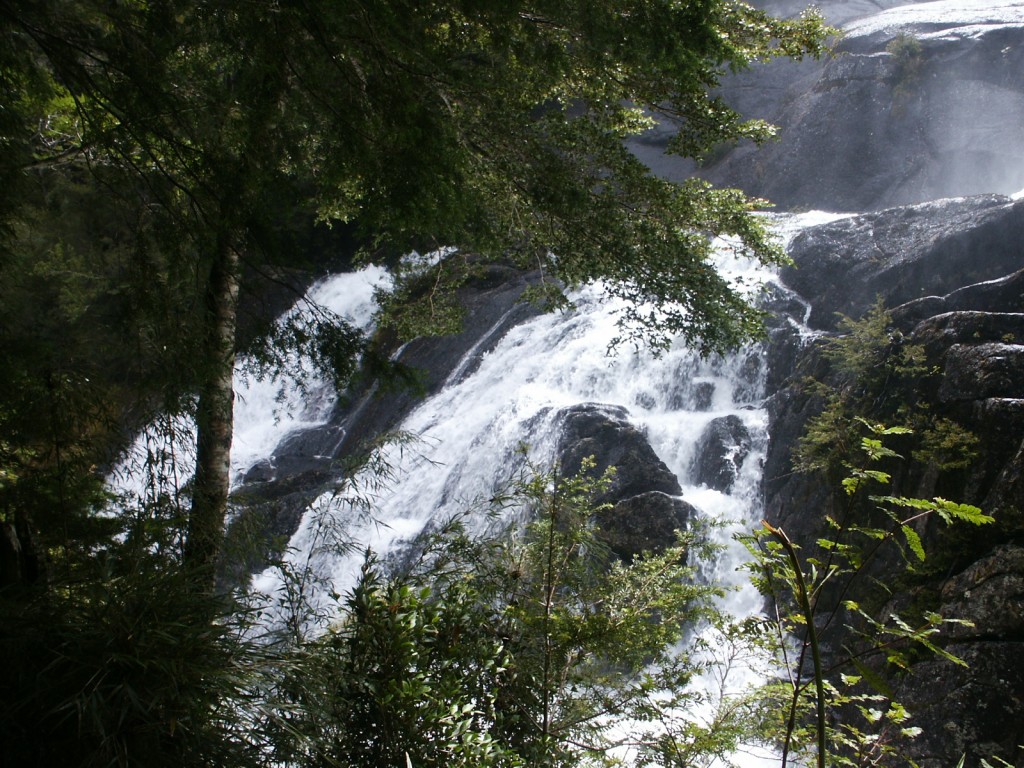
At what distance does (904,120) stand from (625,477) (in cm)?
1717

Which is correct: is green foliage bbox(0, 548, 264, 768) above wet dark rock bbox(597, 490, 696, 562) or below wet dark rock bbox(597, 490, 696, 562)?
below

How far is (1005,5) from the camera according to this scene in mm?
20859

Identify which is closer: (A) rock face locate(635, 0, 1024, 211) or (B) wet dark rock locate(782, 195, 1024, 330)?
(B) wet dark rock locate(782, 195, 1024, 330)

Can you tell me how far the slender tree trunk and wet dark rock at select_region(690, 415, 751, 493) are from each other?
734cm

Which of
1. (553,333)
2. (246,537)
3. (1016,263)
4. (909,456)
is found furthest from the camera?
(553,333)

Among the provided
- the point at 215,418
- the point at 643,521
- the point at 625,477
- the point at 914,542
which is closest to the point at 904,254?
the point at 625,477

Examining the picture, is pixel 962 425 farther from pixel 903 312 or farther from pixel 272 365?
pixel 272 365

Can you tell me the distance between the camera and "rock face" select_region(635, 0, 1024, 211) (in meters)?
19.0

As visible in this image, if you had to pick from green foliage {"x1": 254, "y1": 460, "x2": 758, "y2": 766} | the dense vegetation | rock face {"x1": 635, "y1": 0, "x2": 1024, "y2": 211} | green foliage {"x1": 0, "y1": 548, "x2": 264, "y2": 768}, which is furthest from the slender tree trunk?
rock face {"x1": 635, "y1": 0, "x2": 1024, "y2": 211}

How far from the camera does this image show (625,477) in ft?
30.8

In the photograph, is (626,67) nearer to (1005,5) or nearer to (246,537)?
(246,537)

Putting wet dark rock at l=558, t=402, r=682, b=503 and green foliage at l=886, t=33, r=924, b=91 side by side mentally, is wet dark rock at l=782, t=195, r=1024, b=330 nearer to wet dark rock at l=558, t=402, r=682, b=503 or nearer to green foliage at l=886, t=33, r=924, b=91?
wet dark rock at l=558, t=402, r=682, b=503

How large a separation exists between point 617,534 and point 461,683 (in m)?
6.54

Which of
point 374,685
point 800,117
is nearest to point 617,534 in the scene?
point 374,685
